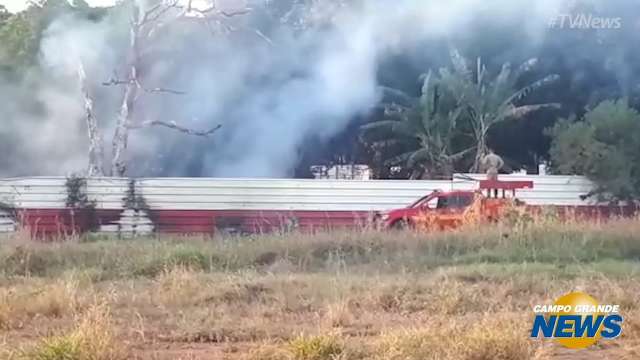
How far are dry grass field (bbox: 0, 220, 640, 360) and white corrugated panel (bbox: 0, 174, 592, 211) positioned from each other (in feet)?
25.4

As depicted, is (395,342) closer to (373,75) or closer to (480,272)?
(480,272)

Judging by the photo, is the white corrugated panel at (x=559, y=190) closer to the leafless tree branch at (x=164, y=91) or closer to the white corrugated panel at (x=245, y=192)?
the white corrugated panel at (x=245, y=192)

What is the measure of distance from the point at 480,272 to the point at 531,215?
483 centimetres

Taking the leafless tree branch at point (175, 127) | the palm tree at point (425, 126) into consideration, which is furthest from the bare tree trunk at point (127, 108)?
the palm tree at point (425, 126)

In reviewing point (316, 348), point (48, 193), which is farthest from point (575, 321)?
point (48, 193)

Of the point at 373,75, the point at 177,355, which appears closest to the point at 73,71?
the point at 373,75

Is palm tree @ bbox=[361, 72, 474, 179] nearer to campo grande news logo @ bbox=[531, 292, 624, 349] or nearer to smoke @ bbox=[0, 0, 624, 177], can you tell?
smoke @ bbox=[0, 0, 624, 177]

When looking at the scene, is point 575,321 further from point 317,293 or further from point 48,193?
point 48,193

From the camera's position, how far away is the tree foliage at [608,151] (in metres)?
23.3

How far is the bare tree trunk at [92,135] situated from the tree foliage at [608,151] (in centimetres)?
1290

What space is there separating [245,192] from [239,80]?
167 inches

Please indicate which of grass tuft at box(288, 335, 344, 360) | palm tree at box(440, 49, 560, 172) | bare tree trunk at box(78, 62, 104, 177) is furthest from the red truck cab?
grass tuft at box(288, 335, 344, 360)

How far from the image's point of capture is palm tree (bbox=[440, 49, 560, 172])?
2456 centimetres

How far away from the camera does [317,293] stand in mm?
9367
